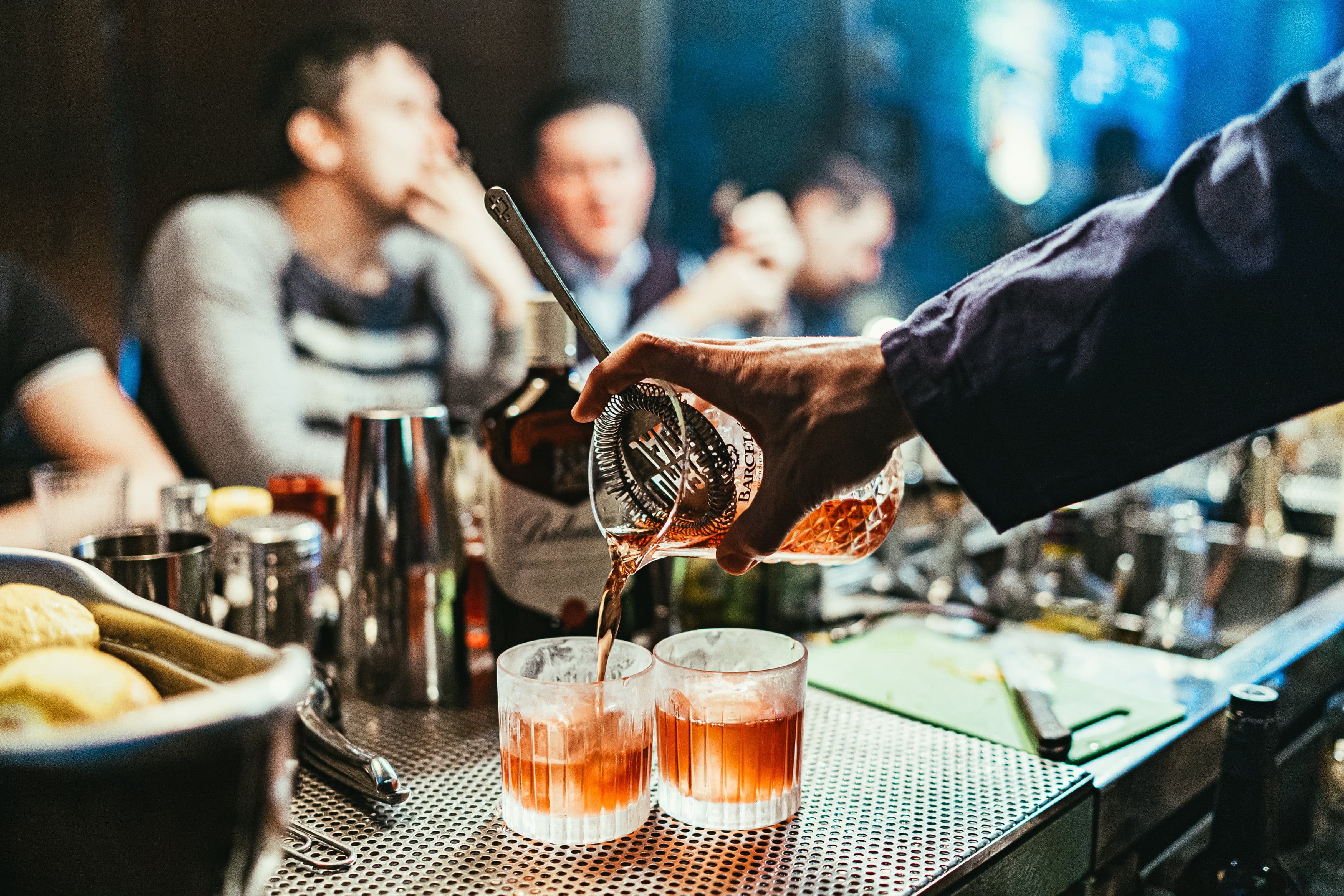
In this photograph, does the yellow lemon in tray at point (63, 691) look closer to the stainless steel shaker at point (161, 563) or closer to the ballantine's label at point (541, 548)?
the stainless steel shaker at point (161, 563)

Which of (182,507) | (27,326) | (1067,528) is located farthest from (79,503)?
(1067,528)

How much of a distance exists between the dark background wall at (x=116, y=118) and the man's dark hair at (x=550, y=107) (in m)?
0.39

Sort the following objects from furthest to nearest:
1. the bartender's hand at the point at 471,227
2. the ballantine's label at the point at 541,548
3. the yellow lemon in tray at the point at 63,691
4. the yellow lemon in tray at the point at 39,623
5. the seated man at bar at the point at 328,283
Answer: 1. the bartender's hand at the point at 471,227
2. the seated man at bar at the point at 328,283
3. the ballantine's label at the point at 541,548
4. the yellow lemon in tray at the point at 39,623
5. the yellow lemon in tray at the point at 63,691

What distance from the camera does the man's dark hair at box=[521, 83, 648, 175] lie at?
214 centimetres

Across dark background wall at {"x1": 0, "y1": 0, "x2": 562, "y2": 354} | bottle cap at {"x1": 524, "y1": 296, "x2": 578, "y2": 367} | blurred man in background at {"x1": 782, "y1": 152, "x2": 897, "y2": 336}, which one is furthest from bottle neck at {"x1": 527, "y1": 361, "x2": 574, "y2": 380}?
blurred man in background at {"x1": 782, "y1": 152, "x2": 897, "y2": 336}

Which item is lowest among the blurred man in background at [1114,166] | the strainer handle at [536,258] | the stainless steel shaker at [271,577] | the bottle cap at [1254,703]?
the bottle cap at [1254,703]

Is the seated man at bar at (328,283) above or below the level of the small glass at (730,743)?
above

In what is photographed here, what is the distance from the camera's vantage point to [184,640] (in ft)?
1.67

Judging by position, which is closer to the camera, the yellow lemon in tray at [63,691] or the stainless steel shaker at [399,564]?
the yellow lemon in tray at [63,691]

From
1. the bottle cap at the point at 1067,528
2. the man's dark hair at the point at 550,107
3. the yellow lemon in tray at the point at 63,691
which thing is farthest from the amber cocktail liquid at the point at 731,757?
the man's dark hair at the point at 550,107

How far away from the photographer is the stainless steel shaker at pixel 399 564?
2.99 feet

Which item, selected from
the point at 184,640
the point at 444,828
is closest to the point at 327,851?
the point at 444,828

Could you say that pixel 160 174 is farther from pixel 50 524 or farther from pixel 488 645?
pixel 488 645

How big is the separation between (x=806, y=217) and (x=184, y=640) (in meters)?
2.69
